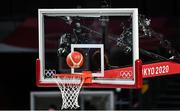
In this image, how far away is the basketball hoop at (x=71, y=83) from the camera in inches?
244

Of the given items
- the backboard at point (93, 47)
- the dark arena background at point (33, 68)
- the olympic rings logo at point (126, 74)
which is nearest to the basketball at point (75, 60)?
the backboard at point (93, 47)

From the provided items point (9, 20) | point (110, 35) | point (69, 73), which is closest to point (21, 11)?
point (9, 20)

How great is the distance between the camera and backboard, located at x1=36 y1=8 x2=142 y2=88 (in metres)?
6.19

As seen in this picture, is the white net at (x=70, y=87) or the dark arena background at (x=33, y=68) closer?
the white net at (x=70, y=87)

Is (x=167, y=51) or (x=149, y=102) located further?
(x=149, y=102)

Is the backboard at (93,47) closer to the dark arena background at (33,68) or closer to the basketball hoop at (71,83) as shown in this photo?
the basketball hoop at (71,83)

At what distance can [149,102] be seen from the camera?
952cm

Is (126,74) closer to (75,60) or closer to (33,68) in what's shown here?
(75,60)

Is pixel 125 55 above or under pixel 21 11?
under

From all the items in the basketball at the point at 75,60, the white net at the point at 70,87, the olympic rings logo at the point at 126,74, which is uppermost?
the basketball at the point at 75,60

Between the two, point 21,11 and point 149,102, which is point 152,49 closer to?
point 149,102

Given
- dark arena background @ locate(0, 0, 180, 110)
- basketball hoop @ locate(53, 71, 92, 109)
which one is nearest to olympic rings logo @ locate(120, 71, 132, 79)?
basketball hoop @ locate(53, 71, 92, 109)

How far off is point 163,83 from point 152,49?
1.79 metres

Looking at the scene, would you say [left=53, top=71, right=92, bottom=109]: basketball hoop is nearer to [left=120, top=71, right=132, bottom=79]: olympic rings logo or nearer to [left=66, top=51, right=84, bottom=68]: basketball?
[left=66, top=51, right=84, bottom=68]: basketball
